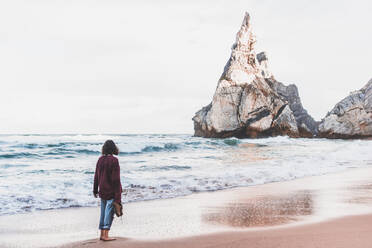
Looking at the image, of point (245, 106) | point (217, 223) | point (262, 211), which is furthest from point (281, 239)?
point (245, 106)

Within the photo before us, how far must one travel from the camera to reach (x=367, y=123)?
4928cm

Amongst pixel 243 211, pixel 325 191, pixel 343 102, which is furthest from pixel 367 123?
pixel 243 211

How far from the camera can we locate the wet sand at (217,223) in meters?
4.30

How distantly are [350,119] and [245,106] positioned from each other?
50.3 ft

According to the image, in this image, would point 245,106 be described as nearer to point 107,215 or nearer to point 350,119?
point 350,119

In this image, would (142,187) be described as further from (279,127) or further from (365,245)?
(279,127)

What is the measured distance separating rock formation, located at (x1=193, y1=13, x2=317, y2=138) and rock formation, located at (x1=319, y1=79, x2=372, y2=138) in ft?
15.6

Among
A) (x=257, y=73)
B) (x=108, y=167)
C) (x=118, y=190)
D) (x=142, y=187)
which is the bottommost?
(x=142, y=187)

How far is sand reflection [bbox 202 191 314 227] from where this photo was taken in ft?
17.5

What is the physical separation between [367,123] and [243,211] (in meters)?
49.8

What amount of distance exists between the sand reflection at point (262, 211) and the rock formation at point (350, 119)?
47.1 m

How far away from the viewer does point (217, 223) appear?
5262mm

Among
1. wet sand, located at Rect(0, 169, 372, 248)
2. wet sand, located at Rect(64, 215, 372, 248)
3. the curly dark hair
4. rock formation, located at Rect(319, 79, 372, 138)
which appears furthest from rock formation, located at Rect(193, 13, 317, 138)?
the curly dark hair

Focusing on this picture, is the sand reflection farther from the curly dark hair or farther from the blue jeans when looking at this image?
→ the curly dark hair
